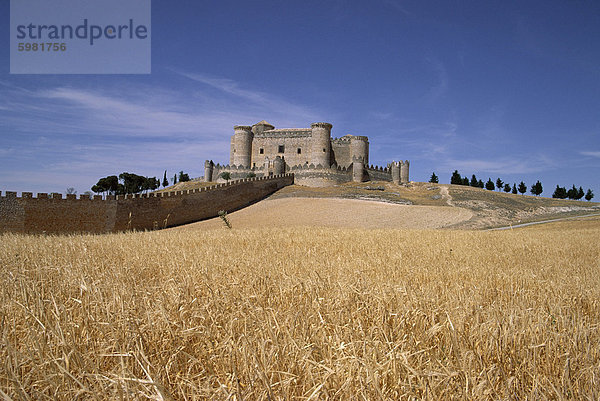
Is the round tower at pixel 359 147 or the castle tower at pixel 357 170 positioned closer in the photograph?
the castle tower at pixel 357 170

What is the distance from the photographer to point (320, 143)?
6462cm

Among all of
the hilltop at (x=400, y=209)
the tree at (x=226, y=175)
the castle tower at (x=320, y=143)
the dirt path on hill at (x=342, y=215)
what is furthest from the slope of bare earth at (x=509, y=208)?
the tree at (x=226, y=175)

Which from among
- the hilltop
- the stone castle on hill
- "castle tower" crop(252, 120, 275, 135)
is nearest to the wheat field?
the hilltop

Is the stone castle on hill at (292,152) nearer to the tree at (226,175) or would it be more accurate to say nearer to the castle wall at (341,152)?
the castle wall at (341,152)

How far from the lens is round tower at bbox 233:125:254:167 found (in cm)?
6706

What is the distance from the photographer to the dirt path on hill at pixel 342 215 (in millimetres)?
28047

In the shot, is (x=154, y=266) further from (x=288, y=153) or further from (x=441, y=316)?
(x=288, y=153)

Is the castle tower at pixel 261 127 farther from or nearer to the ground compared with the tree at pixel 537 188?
farther from the ground

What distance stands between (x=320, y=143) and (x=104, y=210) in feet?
138

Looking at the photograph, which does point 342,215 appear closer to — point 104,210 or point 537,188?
point 104,210

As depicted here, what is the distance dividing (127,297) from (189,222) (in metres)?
34.4

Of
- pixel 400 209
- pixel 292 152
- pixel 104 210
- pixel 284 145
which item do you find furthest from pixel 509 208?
pixel 284 145

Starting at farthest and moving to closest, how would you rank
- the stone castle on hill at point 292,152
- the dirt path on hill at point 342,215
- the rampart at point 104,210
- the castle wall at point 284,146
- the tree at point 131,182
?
the tree at point 131,182 < the castle wall at point 284,146 < the stone castle on hill at point 292,152 < the dirt path on hill at point 342,215 < the rampart at point 104,210

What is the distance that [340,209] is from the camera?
34781mm
